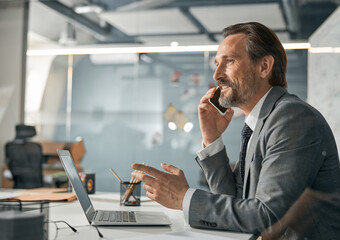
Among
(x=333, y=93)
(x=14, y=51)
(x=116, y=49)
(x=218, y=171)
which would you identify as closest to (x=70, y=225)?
(x=218, y=171)

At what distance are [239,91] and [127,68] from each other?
4.33 metres

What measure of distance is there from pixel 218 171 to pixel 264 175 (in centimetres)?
42

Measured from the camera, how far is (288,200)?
1.14 metres

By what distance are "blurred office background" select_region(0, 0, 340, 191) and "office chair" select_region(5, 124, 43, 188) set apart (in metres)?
1.00

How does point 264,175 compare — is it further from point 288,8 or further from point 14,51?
point 14,51

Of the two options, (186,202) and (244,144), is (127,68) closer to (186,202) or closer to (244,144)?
(244,144)

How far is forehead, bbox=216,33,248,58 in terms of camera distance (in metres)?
1.54

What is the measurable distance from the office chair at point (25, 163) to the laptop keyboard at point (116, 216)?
140 inches

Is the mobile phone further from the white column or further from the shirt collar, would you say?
the white column

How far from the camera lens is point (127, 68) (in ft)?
18.9

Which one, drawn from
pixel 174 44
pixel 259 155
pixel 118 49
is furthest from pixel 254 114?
pixel 118 49

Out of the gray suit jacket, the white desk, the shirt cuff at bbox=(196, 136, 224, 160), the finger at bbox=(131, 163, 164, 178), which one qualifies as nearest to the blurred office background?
the shirt cuff at bbox=(196, 136, 224, 160)

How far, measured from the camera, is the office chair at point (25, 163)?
4.77 metres

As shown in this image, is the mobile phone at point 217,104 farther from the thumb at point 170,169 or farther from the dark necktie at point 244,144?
the thumb at point 170,169
